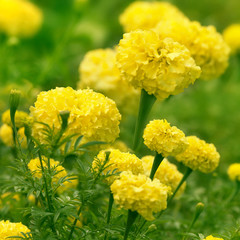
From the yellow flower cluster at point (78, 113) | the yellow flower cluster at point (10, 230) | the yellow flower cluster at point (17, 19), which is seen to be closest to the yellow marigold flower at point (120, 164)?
the yellow flower cluster at point (78, 113)

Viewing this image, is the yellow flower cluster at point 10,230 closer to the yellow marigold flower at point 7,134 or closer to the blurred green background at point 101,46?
the yellow marigold flower at point 7,134

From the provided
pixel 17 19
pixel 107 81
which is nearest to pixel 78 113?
pixel 107 81

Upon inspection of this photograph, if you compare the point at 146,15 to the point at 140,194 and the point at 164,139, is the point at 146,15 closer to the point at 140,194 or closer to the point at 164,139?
the point at 164,139

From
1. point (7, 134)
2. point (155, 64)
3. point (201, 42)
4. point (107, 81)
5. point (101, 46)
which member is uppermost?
point (201, 42)

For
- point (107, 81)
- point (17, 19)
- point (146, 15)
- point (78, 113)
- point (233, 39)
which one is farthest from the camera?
point (233, 39)

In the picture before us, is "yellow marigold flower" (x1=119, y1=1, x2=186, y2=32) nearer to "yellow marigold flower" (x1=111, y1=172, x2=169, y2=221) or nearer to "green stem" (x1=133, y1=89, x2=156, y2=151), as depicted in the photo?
"green stem" (x1=133, y1=89, x2=156, y2=151)
